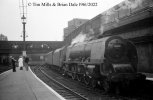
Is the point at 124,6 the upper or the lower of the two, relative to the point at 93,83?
upper

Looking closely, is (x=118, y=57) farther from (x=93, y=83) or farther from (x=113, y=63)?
(x=93, y=83)

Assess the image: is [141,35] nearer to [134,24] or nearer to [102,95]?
[134,24]

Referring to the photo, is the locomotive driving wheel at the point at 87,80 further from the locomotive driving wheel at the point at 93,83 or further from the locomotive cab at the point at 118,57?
the locomotive cab at the point at 118,57

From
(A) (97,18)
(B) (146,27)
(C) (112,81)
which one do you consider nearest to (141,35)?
(B) (146,27)

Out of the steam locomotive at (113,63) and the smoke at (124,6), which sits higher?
the smoke at (124,6)

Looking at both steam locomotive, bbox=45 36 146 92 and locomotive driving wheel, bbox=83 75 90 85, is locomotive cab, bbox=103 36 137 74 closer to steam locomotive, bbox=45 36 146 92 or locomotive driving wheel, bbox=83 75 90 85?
steam locomotive, bbox=45 36 146 92

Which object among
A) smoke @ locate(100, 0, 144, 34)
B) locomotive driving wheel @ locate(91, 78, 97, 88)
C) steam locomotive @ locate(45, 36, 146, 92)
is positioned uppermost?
smoke @ locate(100, 0, 144, 34)

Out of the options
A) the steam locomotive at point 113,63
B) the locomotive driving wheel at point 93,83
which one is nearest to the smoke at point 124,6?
the steam locomotive at point 113,63

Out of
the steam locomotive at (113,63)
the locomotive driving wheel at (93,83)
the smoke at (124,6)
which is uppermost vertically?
the smoke at (124,6)

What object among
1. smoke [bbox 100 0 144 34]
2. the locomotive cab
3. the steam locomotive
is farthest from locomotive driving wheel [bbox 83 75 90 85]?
smoke [bbox 100 0 144 34]

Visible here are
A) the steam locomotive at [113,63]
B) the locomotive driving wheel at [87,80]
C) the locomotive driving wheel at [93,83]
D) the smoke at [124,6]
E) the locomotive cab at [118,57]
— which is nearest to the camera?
the steam locomotive at [113,63]

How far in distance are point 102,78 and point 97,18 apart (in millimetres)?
13832

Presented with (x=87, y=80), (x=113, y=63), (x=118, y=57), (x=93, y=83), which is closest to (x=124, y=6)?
(x=87, y=80)

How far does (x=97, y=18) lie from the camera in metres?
24.3
